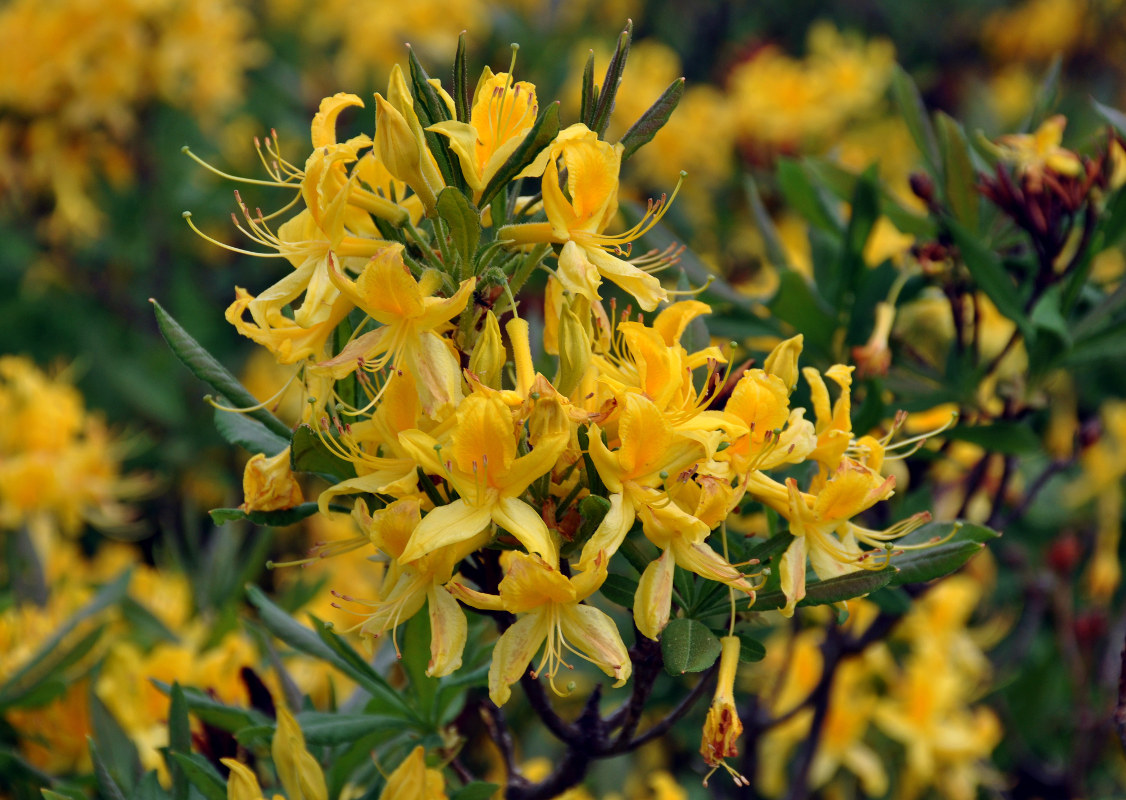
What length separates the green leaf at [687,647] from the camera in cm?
108

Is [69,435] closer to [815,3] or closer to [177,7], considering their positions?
[177,7]

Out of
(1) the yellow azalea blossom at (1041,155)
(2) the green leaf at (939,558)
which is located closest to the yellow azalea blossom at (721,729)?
(2) the green leaf at (939,558)

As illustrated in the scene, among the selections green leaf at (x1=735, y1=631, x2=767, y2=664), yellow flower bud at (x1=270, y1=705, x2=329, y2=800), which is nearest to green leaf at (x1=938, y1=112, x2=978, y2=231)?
green leaf at (x1=735, y1=631, x2=767, y2=664)

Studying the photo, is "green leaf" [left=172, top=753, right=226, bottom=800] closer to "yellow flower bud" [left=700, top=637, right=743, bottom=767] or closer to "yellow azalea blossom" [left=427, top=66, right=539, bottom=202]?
"yellow flower bud" [left=700, top=637, right=743, bottom=767]

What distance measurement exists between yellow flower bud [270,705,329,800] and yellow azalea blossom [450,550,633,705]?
39 centimetres

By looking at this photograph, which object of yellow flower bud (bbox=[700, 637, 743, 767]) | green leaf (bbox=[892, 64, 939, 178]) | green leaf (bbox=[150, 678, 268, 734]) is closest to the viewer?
yellow flower bud (bbox=[700, 637, 743, 767])

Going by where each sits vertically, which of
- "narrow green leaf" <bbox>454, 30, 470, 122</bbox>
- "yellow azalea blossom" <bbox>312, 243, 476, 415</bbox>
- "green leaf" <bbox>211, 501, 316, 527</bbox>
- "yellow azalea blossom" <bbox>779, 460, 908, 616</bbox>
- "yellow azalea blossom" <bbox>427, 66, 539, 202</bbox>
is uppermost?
"narrow green leaf" <bbox>454, 30, 470, 122</bbox>

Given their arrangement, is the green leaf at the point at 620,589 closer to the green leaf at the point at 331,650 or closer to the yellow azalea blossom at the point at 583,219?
the yellow azalea blossom at the point at 583,219

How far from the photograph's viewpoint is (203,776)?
1.38 meters

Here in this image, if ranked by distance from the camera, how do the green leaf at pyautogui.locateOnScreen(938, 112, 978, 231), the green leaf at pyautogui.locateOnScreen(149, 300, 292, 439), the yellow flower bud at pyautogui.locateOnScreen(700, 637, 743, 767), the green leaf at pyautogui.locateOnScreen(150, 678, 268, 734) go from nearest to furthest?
the yellow flower bud at pyautogui.locateOnScreen(700, 637, 743, 767)
the green leaf at pyautogui.locateOnScreen(149, 300, 292, 439)
the green leaf at pyautogui.locateOnScreen(150, 678, 268, 734)
the green leaf at pyautogui.locateOnScreen(938, 112, 978, 231)

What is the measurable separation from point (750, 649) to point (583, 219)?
52 centimetres

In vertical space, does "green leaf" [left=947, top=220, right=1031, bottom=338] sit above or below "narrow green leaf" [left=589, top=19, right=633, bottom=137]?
below

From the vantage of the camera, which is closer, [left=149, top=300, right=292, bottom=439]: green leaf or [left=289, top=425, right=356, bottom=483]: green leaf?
[left=289, top=425, right=356, bottom=483]: green leaf

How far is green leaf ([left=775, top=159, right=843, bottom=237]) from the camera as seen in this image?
2.03 m
